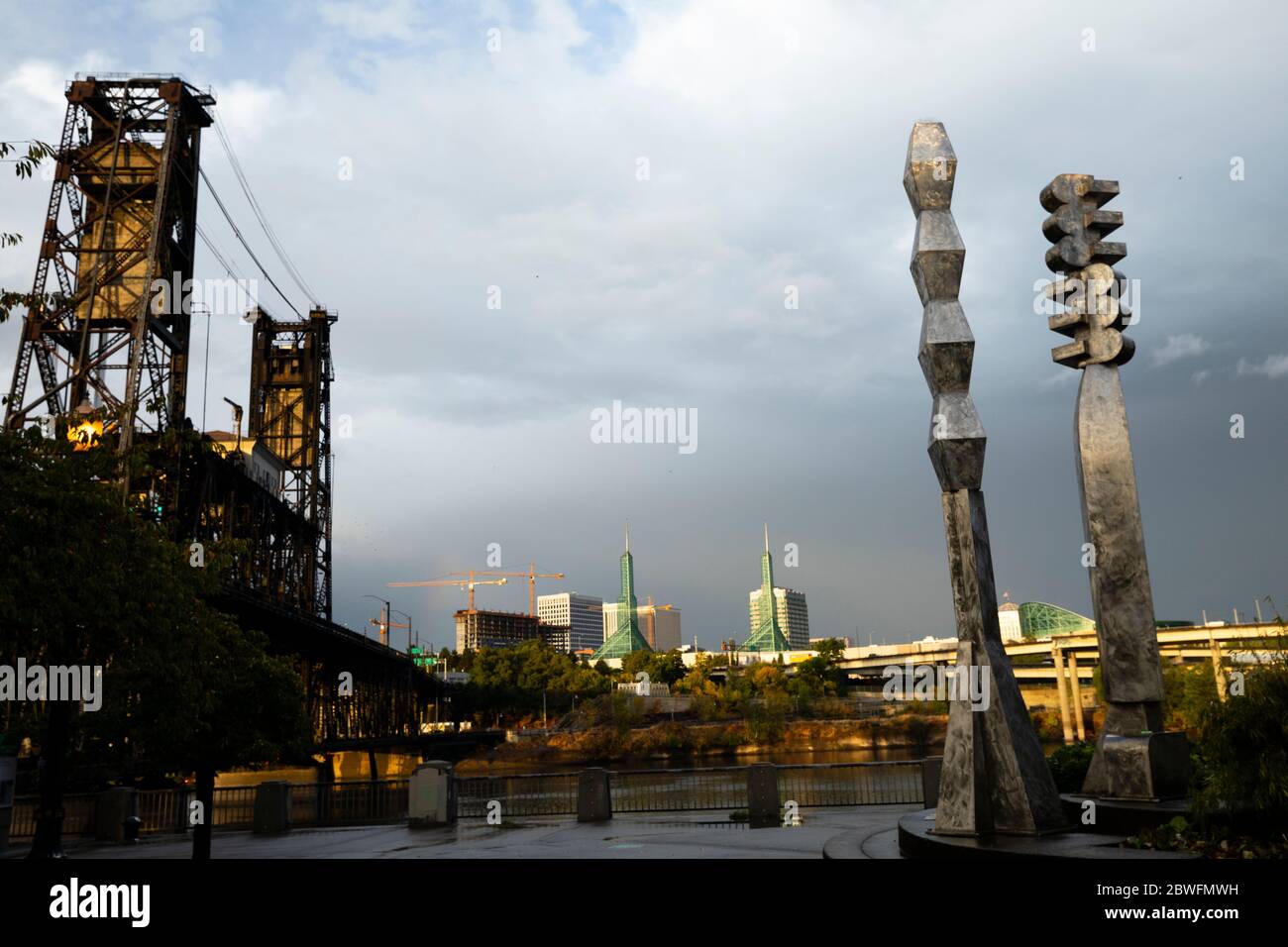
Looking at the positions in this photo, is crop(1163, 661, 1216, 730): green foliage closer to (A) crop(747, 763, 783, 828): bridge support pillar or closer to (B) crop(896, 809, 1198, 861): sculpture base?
(A) crop(747, 763, 783, 828): bridge support pillar

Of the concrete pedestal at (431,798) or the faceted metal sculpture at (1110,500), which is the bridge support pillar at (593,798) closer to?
the concrete pedestal at (431,798)

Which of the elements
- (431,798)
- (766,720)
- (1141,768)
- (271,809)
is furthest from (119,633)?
(766,720)

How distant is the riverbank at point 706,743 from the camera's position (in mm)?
95812

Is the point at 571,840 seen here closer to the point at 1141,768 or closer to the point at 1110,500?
the point at 1141,768

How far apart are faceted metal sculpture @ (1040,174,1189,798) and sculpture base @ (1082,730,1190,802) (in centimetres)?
1

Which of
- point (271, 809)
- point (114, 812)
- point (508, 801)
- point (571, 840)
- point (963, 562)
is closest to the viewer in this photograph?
point (963, 562)

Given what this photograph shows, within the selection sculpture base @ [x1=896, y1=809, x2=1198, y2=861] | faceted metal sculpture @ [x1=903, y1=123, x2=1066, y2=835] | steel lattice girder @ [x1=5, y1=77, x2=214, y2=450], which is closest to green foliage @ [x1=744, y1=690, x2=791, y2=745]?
steel lattice girder @ [x1=5, y1=77, x2=214, y2=450]

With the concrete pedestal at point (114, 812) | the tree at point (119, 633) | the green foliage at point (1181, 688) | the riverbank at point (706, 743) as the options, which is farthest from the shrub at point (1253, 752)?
the riverbank at point (706, 743)

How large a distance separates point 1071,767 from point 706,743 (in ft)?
285

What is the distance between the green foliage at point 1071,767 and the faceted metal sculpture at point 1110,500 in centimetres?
205

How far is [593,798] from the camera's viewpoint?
22.8 m

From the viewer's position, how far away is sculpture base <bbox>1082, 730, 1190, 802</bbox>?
12820 mm
